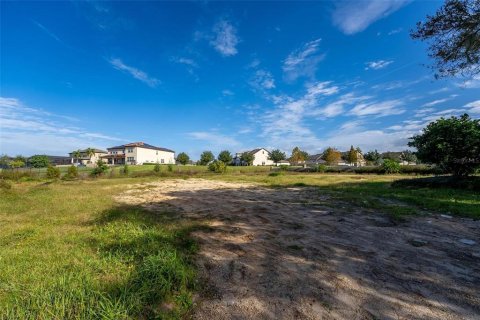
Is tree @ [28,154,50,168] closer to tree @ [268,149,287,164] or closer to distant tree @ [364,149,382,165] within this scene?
tree @ [268,149,287,164]

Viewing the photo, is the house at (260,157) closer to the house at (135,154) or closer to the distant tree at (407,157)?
the house at (135,154)

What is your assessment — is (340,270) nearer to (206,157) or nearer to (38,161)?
(206,157)

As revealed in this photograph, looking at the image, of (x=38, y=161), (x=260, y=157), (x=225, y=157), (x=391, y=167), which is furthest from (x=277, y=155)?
(x=38, y=161)

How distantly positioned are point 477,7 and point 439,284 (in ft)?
28.4

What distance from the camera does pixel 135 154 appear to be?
70438mm

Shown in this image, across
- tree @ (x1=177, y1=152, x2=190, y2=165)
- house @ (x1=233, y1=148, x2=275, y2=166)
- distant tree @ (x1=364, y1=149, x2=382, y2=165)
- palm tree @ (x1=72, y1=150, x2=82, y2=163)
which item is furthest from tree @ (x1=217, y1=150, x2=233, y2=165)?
palm tree @ (x1=72, y1=150, x2=82, y2=163)

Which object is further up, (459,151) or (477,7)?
(477,7)

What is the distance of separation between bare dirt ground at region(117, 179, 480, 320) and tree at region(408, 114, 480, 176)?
Result: 25.5 ft

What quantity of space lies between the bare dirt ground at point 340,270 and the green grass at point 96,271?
41 centimetres

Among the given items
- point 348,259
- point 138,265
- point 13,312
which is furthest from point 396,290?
point 13,312

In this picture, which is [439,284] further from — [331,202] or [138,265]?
[331,202]

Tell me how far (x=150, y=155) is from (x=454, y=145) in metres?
74.4

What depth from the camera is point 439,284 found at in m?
2.98

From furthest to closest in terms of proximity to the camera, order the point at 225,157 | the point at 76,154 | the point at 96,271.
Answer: the point at 76,154 < the point at 225,157 < the point at 96,271
